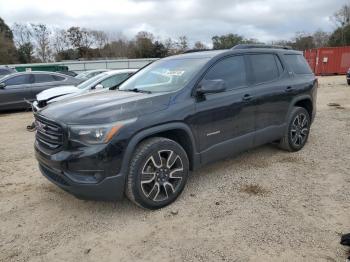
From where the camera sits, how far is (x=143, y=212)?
144 inches

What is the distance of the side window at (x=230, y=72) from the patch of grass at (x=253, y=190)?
4.39 feet

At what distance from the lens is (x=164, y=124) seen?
3.59m

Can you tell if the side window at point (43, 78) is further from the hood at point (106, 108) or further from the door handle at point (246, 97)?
the door handle at point (246, 97)

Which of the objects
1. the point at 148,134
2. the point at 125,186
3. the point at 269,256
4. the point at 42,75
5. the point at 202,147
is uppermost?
the point at 42,75

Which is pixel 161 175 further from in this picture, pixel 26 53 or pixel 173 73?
pixel 26 53

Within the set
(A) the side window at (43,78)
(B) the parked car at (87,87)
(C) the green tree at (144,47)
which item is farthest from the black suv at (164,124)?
(C) the green tree at (144,47)

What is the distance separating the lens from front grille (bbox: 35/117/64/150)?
11.1 feet

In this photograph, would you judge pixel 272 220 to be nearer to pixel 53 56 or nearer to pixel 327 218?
pixel 327 218

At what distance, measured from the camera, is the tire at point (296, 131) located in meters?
5.33

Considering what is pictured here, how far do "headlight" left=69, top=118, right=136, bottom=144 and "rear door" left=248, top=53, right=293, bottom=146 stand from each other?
89.4 inches

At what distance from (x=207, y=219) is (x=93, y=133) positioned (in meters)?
1.50

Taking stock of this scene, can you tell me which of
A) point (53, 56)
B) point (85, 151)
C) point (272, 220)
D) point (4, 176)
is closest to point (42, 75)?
point (4, 176)

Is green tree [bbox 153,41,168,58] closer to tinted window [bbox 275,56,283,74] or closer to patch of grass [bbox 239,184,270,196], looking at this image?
tinted window [bbox 275,56,283,74]

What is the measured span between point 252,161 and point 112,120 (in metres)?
2.72
